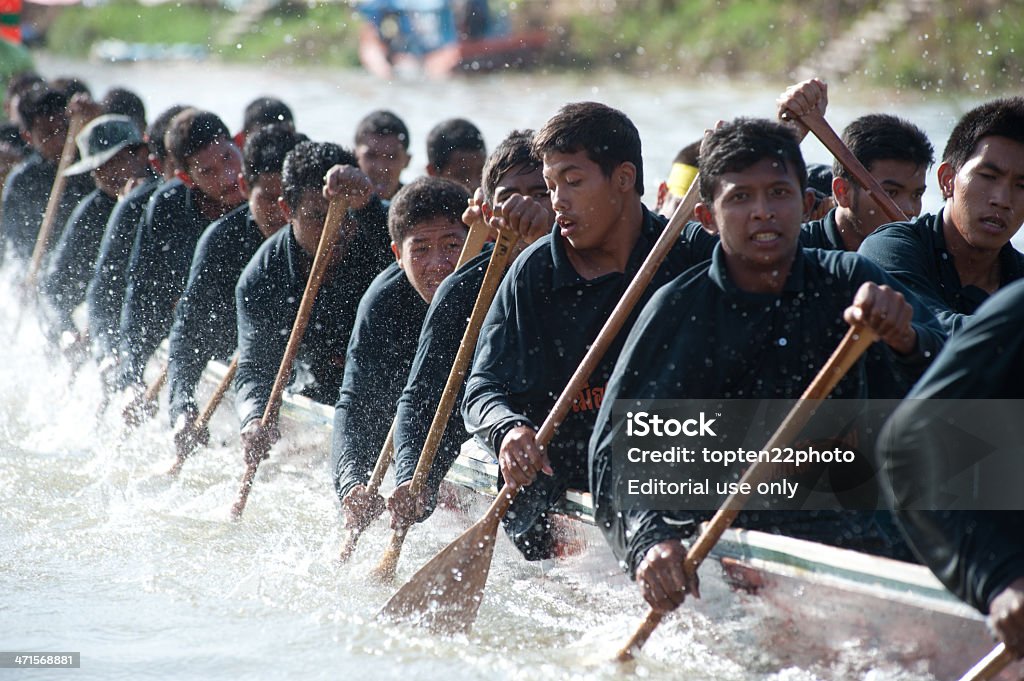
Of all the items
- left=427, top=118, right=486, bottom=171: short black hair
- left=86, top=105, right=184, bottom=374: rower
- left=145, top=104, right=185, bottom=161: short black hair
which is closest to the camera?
left=427, top=118, right=486, bottom=171: short black hair

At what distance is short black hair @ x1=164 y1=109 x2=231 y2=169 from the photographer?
19.7 ft

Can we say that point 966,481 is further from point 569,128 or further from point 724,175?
point 569,128

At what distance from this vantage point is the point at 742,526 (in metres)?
3.17

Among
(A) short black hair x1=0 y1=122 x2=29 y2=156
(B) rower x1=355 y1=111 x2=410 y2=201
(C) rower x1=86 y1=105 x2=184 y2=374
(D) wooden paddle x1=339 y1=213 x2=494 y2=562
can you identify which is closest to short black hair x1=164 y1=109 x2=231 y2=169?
(C) rower x1=86 y1=105 x2=184 y2=374

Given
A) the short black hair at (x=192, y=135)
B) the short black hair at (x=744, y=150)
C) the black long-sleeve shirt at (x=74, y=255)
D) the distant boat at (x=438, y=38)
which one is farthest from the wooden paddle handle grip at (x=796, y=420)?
the distant boat at (x=438, y=38)

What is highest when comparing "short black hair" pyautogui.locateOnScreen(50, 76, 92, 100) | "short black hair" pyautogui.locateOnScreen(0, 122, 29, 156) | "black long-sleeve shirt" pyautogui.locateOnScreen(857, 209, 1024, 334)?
"short black hair" pyautogui.locateOnScreen(50, 76, 92, 100)

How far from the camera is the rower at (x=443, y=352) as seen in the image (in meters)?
3.95

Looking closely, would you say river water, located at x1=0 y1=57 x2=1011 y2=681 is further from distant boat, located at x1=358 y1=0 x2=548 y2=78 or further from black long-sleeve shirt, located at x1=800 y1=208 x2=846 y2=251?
distant boat, located at x1=358 y1=0 x2=548 y2=78

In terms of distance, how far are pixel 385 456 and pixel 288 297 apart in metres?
1.11

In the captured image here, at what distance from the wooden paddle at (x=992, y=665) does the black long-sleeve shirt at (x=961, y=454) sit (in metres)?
0.18

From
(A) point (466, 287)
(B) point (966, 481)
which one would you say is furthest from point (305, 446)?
(B) point (966, 481)

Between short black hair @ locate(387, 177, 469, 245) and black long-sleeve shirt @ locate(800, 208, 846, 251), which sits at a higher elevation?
short black hair @ locate(387, 177, 469, 245)

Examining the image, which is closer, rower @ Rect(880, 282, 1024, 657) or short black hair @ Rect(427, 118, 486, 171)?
rower @ Rect(880, 282, 1024, 657)

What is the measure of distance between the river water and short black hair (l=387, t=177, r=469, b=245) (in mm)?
981
